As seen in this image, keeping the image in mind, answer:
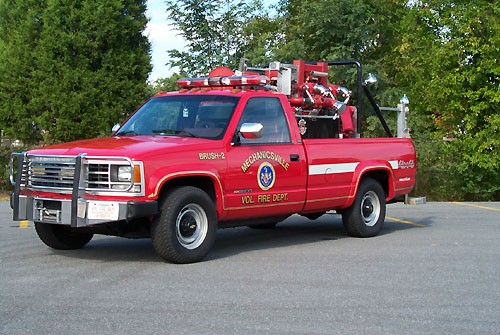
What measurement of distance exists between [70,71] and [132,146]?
12143 millimetres

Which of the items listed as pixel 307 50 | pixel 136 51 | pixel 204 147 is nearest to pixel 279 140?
pixel 204 147

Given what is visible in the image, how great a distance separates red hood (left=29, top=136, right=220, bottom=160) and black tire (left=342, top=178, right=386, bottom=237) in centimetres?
286

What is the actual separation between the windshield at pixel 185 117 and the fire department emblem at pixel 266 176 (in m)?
0.65

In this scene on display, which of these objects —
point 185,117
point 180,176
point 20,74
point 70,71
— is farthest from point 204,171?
point 20,74

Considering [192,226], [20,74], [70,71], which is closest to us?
[192,226]

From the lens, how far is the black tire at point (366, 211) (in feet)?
33.6

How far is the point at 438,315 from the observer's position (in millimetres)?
5824

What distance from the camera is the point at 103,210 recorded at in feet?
24.1

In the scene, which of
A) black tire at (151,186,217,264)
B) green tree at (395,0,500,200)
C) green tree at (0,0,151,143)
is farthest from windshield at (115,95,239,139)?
green tree at (395,0,500,200)

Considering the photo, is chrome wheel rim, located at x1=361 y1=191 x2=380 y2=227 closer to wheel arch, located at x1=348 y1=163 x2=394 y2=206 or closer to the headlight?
wheel arch, located at x1=348 y1=163 x2=394 y2=206

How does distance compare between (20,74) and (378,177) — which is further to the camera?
(20,74)

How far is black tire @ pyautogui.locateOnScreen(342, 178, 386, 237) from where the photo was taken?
33.6ft

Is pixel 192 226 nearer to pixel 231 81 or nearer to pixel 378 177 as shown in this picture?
pixel 231 81

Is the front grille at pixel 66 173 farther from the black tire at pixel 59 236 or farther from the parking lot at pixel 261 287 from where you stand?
the parking lot at pixel 261 287
